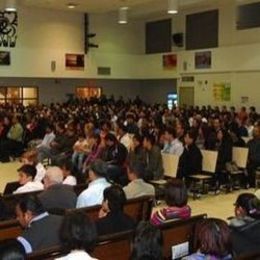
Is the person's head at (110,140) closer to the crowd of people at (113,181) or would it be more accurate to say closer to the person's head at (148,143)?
the crowd of people at (113,181)

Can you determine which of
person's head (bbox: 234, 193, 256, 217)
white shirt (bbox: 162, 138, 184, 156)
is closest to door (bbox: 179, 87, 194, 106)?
white shirt (bbox: 162, 138, 184, 156)

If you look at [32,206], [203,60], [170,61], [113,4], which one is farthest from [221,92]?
[32,206]

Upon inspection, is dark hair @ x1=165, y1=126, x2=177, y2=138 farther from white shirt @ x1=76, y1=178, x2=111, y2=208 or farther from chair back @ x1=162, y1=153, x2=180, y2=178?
white shirt @ x1=76, y1=178, x2=111, y2=208

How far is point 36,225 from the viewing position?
4098 mm

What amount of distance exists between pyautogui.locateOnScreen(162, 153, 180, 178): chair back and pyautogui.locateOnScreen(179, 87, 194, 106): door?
14474 millimetres

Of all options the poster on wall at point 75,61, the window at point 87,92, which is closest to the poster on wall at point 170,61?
the window at point 87,92

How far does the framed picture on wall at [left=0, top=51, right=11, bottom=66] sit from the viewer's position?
22.1 metres

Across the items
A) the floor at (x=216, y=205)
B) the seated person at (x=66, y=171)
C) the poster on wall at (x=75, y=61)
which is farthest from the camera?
the poster on wall at (x=75, y=61)

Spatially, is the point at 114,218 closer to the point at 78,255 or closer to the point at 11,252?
the point at 78,255

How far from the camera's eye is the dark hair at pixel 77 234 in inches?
124

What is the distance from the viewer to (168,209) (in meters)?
4.69

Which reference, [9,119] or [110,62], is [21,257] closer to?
[9,119]

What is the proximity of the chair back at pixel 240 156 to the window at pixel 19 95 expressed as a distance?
14.8 meters

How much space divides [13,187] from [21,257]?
180 inches
